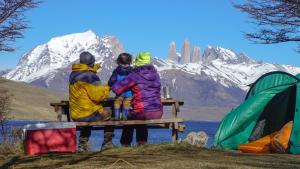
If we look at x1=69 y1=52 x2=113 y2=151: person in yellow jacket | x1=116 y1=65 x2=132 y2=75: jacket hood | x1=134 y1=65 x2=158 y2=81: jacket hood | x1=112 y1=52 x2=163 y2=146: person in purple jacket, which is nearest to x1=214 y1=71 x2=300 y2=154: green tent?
x1=112 y1=52 x2=163 y2=146: person in purple jacket

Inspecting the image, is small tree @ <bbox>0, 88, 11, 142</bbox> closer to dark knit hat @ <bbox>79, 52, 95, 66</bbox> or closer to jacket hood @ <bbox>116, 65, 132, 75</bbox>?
jacket hood @ <bbox>116, 65, 132, 75</bbox>

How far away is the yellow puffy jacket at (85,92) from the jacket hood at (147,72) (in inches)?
35.7

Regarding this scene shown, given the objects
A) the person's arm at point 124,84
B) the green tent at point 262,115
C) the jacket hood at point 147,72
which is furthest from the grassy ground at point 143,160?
the green tent at point 262,115

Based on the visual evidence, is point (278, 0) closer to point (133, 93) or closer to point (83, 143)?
point (133, 93)

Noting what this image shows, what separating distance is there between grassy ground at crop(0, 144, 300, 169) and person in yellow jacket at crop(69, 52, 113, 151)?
1.11 metres

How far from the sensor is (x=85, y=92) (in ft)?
36.6

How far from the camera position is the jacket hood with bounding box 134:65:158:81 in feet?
38.5

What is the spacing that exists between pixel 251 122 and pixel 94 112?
5.72 m

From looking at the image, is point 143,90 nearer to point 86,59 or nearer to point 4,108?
point 86,59

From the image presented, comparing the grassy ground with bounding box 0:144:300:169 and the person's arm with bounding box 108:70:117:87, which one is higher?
the person's arm with bounding box 108:70:117:87

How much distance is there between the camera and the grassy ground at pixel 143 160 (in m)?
8.37

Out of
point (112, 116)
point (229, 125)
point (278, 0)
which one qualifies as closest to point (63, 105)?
point (112, 116)

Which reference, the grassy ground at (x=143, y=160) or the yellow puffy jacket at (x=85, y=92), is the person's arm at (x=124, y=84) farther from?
the grassy ground at (x=143, y=160)

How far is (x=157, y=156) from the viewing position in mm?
9602
